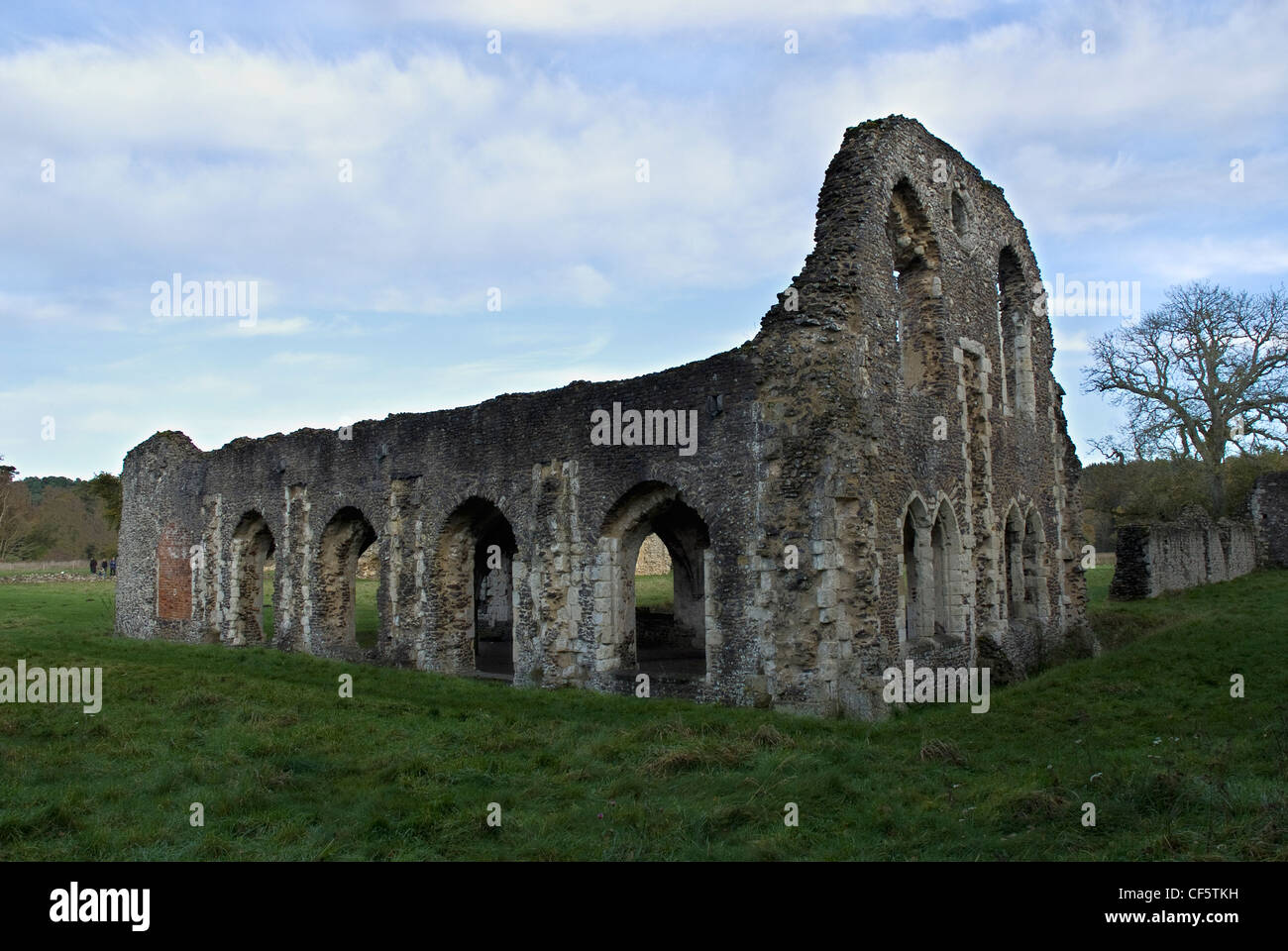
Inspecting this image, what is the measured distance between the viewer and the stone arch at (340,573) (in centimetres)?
2134

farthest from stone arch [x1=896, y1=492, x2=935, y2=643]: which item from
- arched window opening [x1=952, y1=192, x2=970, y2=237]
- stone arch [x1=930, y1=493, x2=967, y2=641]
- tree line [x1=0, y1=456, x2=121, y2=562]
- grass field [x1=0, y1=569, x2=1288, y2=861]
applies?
tree line [x1=0, y1=456, x2=121, y2=562]

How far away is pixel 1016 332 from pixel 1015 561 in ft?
17.3

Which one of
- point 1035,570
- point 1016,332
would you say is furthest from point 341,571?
point 1016,332

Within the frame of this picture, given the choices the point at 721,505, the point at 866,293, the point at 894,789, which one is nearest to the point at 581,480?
the point at 721,505

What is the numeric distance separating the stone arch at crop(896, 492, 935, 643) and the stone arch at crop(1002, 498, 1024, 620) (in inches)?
145

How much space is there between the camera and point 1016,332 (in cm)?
2061

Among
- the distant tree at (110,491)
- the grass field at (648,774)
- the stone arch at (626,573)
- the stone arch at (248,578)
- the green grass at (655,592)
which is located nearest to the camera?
the grass field at (648,774)

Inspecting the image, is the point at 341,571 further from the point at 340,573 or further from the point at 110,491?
the point at 110,491

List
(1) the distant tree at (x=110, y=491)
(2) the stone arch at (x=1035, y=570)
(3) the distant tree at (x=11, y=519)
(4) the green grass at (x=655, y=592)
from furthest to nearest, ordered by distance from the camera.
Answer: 1. (3) the distant tree at (x=11, y=519)
2. (1) the distant tree at (x=110, y=491)
3. (4) the green grass at (x=655, y=592)
4. (2) the stone arch at (x=1035, y=570)

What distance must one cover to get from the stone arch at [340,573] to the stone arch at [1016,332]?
48.1ft

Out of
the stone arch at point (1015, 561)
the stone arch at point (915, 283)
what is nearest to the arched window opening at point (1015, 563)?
the stone arch at point (1015, 561)

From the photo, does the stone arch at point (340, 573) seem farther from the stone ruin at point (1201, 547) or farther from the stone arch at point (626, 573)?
the stone ruin at point (1201, 547)

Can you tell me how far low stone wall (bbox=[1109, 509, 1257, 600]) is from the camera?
2677cm

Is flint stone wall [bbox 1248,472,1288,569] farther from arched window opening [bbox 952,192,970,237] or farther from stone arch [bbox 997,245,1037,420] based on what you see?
arched window opening [bbox 952,192,970,237]
